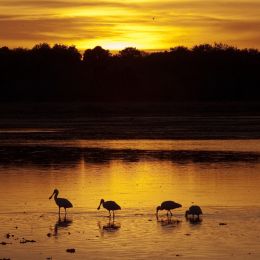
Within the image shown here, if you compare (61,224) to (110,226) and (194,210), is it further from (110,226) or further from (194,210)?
(194,210)

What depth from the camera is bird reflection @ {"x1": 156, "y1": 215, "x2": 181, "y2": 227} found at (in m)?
17.8

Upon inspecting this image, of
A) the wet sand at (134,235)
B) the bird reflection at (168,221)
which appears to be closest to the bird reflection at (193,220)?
the wet sand at (134,235)

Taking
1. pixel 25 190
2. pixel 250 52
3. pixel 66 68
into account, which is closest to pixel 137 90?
pixel 66 68

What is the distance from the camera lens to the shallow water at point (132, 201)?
15539 millimetres

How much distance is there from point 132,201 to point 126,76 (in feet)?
290

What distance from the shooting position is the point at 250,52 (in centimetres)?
12519

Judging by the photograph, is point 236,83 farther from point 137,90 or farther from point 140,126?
point 140,126

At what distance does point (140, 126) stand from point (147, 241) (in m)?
38.8

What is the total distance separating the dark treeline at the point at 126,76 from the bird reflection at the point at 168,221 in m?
83.5

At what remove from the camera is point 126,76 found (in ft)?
357

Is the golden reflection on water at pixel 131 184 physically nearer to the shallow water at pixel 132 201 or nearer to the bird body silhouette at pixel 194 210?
the shallow water at pixel 132 201

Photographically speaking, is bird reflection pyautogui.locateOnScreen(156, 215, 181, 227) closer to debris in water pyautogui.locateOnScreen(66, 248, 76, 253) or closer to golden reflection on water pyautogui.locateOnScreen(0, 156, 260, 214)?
golden reflection on water pyautogui.locateOnScreen(0, 156, 260, 214)

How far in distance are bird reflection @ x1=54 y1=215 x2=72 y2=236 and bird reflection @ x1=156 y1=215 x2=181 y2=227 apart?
5.69ft

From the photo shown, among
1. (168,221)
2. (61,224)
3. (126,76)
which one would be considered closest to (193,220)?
(168,221)
